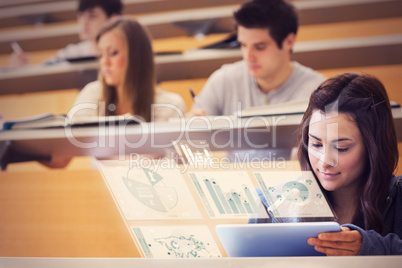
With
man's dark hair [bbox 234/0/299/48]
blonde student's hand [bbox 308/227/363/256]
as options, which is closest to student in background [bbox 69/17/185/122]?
man's dark hair [bbox 234/0/299/48]

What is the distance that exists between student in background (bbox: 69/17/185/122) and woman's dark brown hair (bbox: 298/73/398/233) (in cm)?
52

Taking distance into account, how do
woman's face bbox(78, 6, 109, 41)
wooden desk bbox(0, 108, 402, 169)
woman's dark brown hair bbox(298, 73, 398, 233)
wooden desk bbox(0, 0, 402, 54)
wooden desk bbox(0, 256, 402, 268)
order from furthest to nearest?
woman's face bbox(78, 6, 109, 41)
wooden desk bbox(0, 0, 402, 54)
wooden desk bbox(0, 108, 402, 169)
woman's dark brown hair bbox(298, 73, 398, 233)
wooden desk bbox(0, 256, 402, 268)

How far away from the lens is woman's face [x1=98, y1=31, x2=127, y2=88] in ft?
4.81

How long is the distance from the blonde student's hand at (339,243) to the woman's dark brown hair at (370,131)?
0.09 m

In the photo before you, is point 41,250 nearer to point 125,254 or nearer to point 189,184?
point 125,254

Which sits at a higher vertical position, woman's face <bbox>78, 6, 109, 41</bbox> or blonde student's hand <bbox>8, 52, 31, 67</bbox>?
woman's face <bbox>78, 6, 109, 41</bbox>

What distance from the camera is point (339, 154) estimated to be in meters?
0.93

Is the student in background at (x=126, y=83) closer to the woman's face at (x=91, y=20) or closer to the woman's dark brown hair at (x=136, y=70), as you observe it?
the woman's dark brown hair at (x=136, y=70)

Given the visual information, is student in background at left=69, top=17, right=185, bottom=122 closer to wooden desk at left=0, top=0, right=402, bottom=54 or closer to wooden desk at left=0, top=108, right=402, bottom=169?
wooden desk at left=0, top=108, right=402, bottom=169

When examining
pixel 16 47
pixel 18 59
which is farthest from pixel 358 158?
pixel 16 47

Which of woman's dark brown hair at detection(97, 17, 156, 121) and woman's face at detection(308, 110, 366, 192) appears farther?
woman's dark brown hair at detection(97, 17, 156, 121)

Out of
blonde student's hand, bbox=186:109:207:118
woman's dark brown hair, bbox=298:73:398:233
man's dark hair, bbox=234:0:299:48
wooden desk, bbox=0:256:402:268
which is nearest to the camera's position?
wooden desk, bbox=0:256:402:268

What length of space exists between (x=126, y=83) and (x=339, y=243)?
2.91 feet

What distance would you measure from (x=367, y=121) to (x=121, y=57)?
0.86 meters
